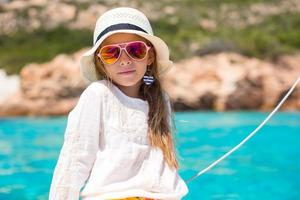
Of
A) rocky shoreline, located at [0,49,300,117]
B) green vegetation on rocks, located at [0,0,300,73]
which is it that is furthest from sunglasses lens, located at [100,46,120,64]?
green vegetation on rocks, located at [0,0,300,73]

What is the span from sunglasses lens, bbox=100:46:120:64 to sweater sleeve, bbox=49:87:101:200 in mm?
157

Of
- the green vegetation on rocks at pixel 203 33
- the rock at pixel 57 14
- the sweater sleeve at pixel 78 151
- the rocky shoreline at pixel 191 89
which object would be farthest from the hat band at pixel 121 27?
the rock at pixel 57 14

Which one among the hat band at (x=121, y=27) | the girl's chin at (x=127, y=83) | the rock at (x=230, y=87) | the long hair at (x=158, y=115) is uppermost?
the hat band at (x=121, y=27)

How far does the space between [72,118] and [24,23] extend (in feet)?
87.6

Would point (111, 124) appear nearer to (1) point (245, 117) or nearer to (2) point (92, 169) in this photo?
(2) point (92, 169)

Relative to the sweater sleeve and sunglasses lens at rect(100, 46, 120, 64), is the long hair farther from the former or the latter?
the sweater sleeve

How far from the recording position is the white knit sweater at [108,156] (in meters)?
1.69

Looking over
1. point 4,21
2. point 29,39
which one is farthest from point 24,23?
point 29,39

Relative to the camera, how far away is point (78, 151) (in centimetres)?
170

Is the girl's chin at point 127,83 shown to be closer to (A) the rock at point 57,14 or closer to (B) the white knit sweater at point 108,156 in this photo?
(B) the white knit sweater at point 108,156

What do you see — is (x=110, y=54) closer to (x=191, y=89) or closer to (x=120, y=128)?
(x=120, y=128)

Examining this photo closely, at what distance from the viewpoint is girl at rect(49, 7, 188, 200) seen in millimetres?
1699

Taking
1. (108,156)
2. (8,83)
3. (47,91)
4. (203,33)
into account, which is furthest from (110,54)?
(203,33)

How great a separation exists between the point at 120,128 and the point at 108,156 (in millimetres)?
104
